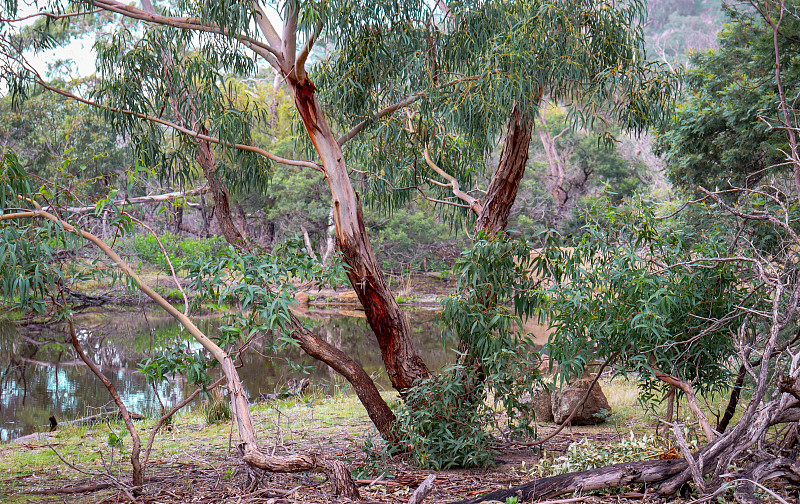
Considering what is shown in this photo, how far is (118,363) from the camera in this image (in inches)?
364

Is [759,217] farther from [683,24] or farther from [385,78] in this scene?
[683,24]

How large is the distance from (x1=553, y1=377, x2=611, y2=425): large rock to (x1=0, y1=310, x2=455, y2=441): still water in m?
1.78

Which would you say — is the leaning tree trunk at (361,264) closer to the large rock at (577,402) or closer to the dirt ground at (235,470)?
the dirt ground at (235,470)

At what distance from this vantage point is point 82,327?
1232 centimetres

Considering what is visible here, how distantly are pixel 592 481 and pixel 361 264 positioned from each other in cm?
192

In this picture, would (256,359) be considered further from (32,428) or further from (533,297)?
(533,297)

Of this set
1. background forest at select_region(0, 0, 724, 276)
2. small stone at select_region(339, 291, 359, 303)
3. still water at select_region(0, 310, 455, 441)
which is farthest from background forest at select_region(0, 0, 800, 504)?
small stone at select_region(339, 291, 359, 303)

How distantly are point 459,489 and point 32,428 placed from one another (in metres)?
4.69

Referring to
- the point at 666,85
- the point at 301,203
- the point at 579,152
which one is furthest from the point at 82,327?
the point at 579,152

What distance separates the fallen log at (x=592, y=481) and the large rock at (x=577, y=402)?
2.29 meters

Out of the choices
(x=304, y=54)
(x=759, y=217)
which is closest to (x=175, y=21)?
(x=304, y=54)

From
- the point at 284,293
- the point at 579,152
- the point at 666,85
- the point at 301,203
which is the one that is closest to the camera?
the point at 284,293

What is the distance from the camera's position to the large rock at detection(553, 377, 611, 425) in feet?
16.2

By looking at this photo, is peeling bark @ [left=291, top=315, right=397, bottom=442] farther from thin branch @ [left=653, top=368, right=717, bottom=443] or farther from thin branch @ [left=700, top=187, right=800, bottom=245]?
thin branch @ [left=700, top=187, right=800, bottom=245]
